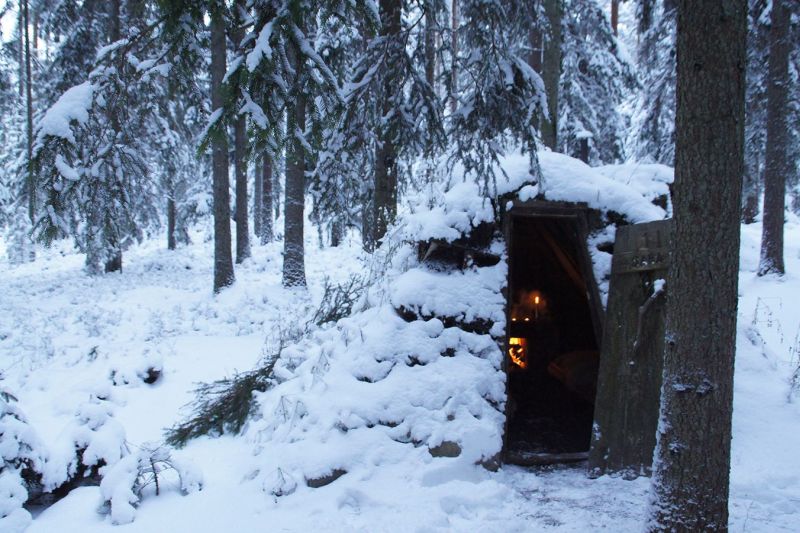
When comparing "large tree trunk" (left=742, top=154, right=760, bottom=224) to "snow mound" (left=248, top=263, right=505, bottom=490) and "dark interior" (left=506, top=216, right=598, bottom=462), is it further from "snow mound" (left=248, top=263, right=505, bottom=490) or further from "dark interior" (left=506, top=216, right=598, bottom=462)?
"snow mound" (left=248, top=263, right=505, bottom=490)

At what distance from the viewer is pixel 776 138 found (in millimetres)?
12484

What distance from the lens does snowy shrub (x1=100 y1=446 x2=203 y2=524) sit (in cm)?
396

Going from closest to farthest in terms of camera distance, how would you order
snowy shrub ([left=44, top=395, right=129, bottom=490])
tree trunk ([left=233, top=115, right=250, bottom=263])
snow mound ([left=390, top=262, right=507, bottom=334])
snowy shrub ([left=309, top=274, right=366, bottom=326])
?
snowy shrub ([left=44, top=395, right=129, bottom=490])
snow mound ([left=390, top=262, right=507, bottom=334])
snowy shrub ([left=309, top=274, right=366, bottom=326])
tree trunk ([left=233, top=115, right=250, bottom=263])

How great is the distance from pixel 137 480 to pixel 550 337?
7360 millimetres

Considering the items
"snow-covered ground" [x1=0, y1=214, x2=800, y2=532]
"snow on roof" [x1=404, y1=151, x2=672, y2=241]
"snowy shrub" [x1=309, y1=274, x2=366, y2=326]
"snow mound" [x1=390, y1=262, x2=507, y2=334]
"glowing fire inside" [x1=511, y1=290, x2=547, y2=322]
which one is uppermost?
"snow on roof" [x1=404, y1=151, x2=672, y2=241]

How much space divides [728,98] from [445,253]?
11.4ft

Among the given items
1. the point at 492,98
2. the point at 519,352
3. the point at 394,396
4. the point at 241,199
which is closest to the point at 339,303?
the point at 394,396

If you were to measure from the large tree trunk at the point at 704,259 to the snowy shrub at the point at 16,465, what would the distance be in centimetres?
449

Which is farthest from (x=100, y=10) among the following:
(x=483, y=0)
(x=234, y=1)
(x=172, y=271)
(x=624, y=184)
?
(x=624, y=184)

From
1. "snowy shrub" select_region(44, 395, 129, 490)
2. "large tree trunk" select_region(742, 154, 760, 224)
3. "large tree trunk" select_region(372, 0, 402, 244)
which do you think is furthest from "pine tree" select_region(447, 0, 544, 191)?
"large tree trunk" select_region(742, 154, 760, 224)

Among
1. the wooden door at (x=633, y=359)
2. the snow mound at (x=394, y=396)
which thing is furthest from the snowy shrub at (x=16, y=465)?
the wooden door at (x=633, y=359)

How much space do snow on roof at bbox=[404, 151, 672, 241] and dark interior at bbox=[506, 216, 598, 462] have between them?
47cm

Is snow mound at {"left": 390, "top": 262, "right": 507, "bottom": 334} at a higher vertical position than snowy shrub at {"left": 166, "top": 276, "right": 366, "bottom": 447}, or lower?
higher

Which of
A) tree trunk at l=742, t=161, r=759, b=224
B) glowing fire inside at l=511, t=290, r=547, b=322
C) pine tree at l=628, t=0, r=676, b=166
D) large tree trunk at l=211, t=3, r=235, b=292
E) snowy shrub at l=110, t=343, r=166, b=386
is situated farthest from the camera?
tree trunk at l=742, t=161, r=759, b=224
